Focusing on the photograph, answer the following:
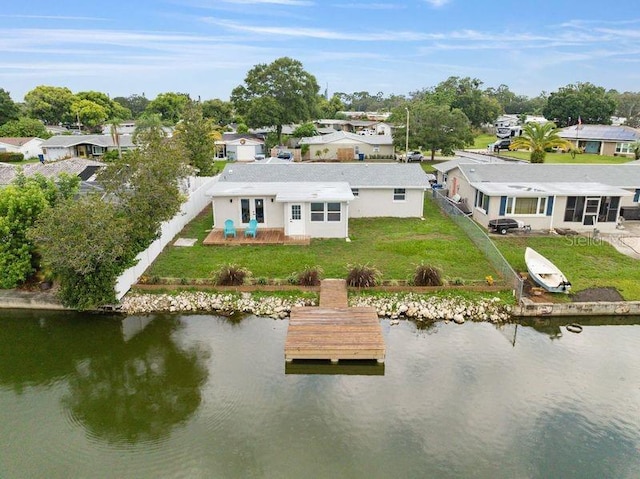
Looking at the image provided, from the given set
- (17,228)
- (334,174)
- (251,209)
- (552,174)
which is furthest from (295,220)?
(552,174)

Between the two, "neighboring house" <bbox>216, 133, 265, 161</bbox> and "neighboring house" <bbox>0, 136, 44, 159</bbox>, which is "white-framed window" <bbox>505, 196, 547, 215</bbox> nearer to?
"neighboring house" <bbox>216, 133, 265, 161</bbox>

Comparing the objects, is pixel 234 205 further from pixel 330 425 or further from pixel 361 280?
pixel 330 425

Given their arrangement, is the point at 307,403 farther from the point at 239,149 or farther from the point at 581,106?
the point at 581,106

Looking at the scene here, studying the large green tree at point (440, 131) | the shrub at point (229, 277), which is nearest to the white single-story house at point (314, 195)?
the shrub at point (229, 277)

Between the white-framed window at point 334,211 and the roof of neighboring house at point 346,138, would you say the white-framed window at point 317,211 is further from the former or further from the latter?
the roof of neighboring house at point 346,138

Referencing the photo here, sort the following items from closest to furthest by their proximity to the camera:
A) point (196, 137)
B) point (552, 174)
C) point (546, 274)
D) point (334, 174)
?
point (546, 274) → point (334, 174) → point (552, 174) → point (196, 137)

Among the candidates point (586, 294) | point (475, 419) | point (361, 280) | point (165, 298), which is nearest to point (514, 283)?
point (586, 294)
